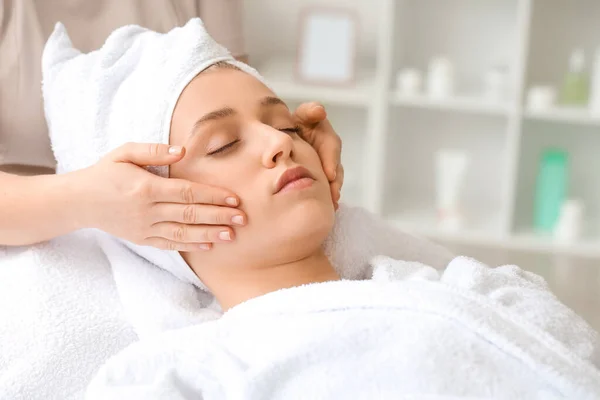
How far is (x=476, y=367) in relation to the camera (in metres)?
0.84

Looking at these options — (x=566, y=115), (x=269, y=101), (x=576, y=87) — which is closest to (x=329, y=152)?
(x=269, y=101)

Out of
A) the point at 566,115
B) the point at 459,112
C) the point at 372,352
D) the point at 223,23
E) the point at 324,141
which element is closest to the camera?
the point at 372,352

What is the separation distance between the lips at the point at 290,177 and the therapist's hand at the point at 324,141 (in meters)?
0.11

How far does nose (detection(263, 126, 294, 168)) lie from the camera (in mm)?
1043

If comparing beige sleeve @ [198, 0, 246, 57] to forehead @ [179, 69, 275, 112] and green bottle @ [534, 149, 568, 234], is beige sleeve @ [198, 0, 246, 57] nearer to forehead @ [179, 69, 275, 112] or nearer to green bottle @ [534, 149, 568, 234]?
forehead @ [179, 69, 275, 112]

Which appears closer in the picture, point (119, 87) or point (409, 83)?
point (119, 87)

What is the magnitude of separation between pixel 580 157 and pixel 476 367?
2.26 metres

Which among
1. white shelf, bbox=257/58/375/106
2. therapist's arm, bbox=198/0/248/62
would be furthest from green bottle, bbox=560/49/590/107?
therapist's arm, bbox=198/0/248/62

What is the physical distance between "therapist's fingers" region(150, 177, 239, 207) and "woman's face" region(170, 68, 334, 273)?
0.02 m

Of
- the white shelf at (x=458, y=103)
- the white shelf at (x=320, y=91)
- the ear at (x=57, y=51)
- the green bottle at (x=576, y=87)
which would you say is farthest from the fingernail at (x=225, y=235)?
the green bottle at (x=576, y=87)

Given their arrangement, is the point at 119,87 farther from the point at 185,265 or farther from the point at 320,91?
the point at 320,91

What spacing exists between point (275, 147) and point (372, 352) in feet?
1.08

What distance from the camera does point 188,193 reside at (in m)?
1.02

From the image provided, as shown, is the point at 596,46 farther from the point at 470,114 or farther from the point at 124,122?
the point at 124,122
